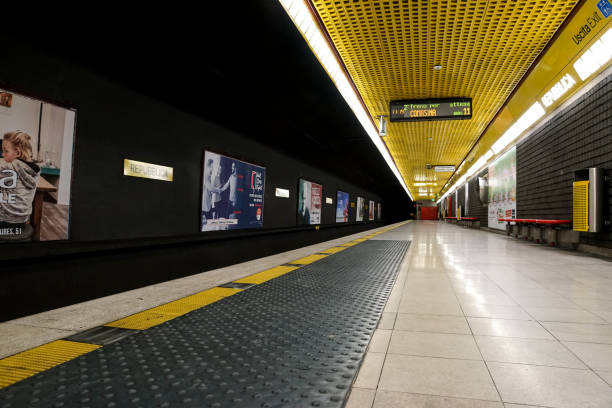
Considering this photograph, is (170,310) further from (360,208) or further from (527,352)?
(360,208)

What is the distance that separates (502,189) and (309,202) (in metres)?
9.86

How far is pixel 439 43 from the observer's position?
6508 mm

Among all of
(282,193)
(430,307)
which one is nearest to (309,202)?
(282,193)

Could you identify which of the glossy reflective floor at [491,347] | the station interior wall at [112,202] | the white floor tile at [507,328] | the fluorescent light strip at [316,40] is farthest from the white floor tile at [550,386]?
the fluorescent light strip at [316,40]

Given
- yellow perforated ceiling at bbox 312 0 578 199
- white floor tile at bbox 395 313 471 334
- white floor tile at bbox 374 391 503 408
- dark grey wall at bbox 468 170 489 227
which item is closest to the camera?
white floor tile at bbox 374 391 503 408

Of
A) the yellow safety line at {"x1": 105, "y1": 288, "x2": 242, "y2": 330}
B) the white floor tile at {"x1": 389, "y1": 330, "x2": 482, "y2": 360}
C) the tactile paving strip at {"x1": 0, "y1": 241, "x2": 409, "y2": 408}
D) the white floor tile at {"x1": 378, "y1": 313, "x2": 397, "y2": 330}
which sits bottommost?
the yellow safety line at {"x1": 105, "y1": 288, "x2": 242, "y2": 330}

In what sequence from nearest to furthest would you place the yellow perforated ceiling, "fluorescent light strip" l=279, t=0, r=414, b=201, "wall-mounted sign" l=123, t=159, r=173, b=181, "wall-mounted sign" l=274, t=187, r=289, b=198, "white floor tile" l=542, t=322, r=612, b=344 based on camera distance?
"white floor tile" l=542, t=322, r=612, b=344
"wall-mounted sign" l=123, t=159, r=173, b=181
"fluorescent light strip" l=279, t=0, r=414, b=201
the yellow perforated ceiling
"wall-mounted sign" l=274, t=187, r=289, b=198

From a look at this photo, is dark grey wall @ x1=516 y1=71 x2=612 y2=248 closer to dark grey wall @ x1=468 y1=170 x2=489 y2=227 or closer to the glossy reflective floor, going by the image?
the glossy reflective floor

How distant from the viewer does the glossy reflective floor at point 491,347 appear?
151 cm

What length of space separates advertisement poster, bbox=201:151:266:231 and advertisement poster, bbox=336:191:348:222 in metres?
7.31

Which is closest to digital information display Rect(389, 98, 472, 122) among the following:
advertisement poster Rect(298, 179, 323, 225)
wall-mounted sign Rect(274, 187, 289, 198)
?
advertisement poster Rect(298, 179, 323, 225)

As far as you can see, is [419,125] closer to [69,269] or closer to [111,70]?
[111,70]

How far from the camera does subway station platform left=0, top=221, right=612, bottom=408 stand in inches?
59.1

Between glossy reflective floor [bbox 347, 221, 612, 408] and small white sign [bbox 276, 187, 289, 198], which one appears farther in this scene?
small white sign [bbox 276, 187, 289, 198]
